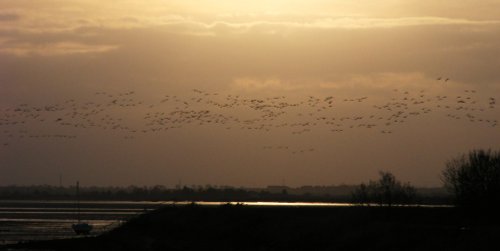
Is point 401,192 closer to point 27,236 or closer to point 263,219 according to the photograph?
point 263,219

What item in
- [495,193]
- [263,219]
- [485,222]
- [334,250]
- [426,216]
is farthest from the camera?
[263,219]

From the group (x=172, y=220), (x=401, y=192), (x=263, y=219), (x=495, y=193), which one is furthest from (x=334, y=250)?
(x=172, y=220)

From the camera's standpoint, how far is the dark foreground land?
45.8 metres

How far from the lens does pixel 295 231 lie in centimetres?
6019

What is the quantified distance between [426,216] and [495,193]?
21.5 feet

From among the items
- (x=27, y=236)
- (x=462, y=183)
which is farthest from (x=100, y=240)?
(x=462, y=183)

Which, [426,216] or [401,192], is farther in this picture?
[401,192]

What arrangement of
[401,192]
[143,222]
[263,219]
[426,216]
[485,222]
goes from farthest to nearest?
[143,222] → [401,192] → [263,219] → [426,216] → [485,222]

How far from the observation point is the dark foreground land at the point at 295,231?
4575cm

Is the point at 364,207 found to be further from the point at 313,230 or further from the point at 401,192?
the point at 313,230

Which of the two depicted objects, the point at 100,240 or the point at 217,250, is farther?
the point at 100,240

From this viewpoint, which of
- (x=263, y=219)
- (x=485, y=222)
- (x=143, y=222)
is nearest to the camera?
(x=485, y=222)

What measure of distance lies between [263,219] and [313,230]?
13712 millimetres

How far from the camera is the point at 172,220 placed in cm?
8156
